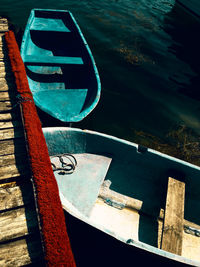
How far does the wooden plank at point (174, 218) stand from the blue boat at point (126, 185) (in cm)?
2

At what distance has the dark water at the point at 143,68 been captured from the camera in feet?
22.9

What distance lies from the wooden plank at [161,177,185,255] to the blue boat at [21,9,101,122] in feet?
7.89

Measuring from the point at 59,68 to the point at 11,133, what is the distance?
13.3 feet

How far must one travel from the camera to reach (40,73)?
6.51m

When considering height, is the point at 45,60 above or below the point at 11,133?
above

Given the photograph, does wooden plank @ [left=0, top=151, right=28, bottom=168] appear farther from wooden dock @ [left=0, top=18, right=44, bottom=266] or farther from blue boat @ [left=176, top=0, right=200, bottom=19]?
blue boat @ [left=176, top=0, right=200, bottom=19]

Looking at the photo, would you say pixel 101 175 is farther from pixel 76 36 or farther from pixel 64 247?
pixel 76 36

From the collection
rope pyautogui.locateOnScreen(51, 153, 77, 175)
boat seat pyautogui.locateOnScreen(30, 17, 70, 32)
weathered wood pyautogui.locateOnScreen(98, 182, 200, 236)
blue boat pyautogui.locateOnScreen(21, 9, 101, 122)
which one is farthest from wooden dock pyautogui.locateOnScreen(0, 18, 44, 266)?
boat seat pyautogui.locateOnScreen(30, 17, 70, 32)

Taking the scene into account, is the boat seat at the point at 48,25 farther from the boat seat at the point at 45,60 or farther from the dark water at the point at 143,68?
the boat seat at the point at 45,60

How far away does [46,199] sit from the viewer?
2.50 metres

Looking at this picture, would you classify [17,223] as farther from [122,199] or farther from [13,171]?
[122,199]

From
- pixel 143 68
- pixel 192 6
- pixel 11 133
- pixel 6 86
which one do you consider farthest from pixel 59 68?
pixel 192 6

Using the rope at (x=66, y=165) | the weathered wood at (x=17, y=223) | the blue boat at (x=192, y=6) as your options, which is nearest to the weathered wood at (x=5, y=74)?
the rope at (x=66, y=165)

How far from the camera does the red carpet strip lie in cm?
220
